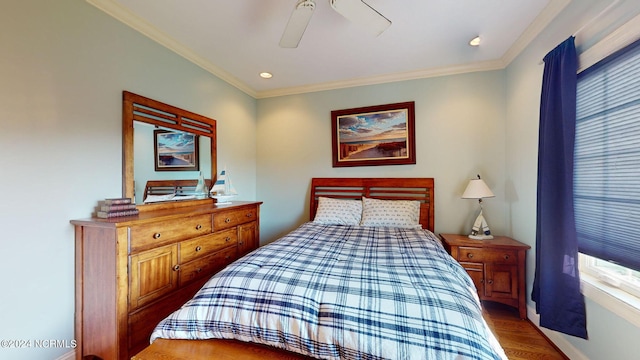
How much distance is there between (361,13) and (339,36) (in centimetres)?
72

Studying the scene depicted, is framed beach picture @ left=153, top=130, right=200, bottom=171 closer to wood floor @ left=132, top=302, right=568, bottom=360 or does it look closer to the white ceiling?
the white ceiling

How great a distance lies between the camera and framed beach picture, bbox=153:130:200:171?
2.13 meters

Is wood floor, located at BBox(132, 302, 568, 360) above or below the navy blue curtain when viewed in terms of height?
below

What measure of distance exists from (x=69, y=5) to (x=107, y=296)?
6.30 feet

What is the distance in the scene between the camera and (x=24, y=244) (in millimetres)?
1368

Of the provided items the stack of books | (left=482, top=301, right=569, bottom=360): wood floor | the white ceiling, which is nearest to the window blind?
the white ceiling

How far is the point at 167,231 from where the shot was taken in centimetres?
174

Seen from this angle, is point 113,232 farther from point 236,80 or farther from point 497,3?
point 497,3

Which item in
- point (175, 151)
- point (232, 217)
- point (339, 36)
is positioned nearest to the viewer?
point (339, 36)

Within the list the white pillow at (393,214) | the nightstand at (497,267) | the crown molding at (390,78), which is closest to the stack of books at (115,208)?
the white pillow at (393,214)

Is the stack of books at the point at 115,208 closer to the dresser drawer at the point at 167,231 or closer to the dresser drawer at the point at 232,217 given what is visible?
the dresser drawer at the point at 167,231

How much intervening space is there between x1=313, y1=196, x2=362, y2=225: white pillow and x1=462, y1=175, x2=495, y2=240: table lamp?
118 centimetres

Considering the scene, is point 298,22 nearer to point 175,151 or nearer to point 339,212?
point 175,151

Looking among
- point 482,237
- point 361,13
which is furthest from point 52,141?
point 482,237
